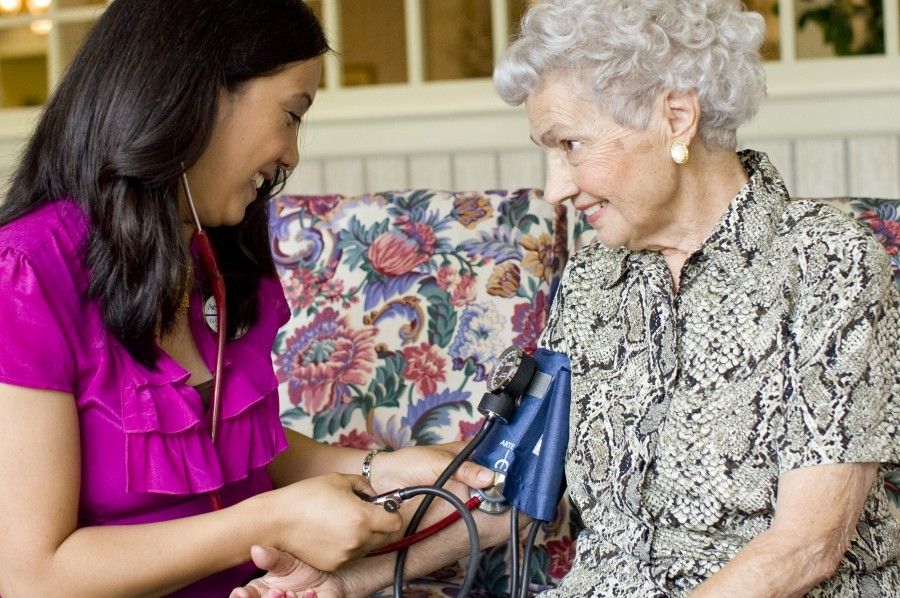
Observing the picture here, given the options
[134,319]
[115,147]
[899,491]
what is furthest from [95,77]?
[899,491]

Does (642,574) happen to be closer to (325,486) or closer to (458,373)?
(325,486)

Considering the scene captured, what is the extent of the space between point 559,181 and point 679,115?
7.2 inches

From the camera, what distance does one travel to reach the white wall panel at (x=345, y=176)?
3.62 metres

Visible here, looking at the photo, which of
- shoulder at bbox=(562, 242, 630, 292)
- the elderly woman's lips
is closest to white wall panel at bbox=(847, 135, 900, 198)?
shoulder at bbox=(562, 242, 630, 292)

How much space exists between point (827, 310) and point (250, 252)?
2.79 ft

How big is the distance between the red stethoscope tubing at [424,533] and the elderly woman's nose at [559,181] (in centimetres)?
46

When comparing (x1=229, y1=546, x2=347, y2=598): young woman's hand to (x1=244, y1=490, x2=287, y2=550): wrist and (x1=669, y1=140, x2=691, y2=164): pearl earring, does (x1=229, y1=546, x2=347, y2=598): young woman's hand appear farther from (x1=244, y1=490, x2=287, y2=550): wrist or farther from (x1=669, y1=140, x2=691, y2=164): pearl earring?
(x1=669, y1=140, x2=691, y2=164): pearl earring

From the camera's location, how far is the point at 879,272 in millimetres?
1428

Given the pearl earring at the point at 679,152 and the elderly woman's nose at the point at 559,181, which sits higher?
the pearl earring at the point at 679,152

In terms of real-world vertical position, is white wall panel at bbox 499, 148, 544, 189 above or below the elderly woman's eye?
below

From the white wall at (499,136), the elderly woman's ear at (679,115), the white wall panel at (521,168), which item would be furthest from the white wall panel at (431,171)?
the elderly woman's ear at (679,115)

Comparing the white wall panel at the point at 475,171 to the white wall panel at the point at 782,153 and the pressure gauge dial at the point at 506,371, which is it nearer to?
the white wall panel at the point at 782,153

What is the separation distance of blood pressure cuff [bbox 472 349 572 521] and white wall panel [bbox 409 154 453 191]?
1840 millimetres

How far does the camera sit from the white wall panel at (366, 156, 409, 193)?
3.57 metres
